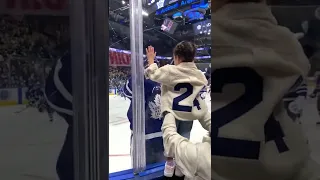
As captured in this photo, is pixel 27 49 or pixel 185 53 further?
pixel 185 53

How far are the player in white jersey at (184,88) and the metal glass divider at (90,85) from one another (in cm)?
114

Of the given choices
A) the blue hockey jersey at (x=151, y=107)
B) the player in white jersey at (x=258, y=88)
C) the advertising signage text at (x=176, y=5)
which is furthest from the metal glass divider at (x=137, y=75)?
the player in white jersey at (x=258, y=88)

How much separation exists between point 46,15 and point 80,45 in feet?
0.37

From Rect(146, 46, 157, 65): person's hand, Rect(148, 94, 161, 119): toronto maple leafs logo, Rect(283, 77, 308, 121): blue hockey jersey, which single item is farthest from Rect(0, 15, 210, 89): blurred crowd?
Rect(148, 94, 161, 119): toronto maple leafs logo

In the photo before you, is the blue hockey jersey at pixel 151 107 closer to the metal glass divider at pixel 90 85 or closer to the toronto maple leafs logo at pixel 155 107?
the toronto maple leafs logo at pixel 155 107

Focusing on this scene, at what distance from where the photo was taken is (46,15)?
75cm

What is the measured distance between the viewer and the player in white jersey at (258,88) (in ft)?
1.99

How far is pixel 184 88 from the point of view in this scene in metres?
1.90

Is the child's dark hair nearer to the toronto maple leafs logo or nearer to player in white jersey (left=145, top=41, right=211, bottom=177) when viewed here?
player in white jersey (left=145, top=41, right=211, bottom=177)

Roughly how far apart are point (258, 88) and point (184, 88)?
1280 mm

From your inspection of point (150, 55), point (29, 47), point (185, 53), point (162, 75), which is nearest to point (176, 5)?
point (150, 55)

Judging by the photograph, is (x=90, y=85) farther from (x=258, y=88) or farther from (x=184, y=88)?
(x=184, y=88)

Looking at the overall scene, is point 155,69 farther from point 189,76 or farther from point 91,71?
point 91,71

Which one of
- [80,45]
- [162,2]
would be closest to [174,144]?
[80,45]
